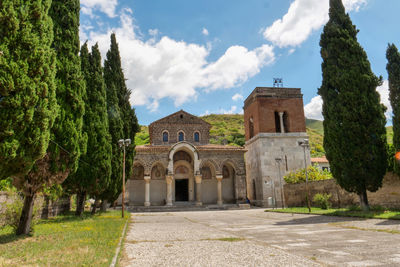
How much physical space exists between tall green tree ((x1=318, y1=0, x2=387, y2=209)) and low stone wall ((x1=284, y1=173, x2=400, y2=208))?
2.74 feet

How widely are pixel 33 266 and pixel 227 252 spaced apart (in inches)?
134

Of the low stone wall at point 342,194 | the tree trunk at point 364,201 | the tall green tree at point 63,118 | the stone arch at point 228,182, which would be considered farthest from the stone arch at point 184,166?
the tall green tree at point 63,118

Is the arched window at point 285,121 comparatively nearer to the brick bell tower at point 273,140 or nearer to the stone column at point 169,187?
the brick bell tower at point 273,140

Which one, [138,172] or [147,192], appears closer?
[147,192]

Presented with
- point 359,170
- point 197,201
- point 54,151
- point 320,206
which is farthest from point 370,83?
point 197,201

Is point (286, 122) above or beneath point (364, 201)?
above

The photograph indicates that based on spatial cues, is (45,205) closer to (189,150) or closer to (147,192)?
(147,192)

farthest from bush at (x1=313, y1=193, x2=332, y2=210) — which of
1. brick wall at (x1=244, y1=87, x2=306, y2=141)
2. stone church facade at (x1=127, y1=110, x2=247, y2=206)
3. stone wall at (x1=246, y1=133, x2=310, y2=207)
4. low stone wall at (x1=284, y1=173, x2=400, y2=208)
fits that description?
brick wall at (x1=244, y1=87, x2=306, y2=141)

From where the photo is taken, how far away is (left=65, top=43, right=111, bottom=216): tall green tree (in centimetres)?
1331

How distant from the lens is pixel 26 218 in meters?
8.01

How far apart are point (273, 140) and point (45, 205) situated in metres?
22.7

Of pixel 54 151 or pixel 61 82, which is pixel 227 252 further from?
pixel 61 82

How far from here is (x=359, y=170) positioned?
1329 cm

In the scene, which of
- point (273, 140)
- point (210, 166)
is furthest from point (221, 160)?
point (273, 140)
